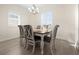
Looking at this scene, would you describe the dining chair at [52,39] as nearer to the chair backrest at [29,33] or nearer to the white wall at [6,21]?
the chair backrest at [29,33]

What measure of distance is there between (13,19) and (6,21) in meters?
0.18

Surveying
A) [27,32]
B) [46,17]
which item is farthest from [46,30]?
[27,32]

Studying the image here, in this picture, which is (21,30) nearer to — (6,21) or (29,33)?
(29,33)

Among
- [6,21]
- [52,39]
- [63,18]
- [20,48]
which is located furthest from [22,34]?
[63,18]

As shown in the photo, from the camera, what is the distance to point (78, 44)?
8.21ft

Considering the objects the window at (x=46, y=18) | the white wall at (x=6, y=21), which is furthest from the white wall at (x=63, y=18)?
the white wall at (x=6, y=21)

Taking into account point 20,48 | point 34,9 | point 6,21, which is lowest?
point 20,48

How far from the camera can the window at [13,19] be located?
7.98 ft

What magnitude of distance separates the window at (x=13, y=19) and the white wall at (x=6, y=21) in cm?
7

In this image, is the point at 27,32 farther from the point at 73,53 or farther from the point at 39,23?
the point at 73,53

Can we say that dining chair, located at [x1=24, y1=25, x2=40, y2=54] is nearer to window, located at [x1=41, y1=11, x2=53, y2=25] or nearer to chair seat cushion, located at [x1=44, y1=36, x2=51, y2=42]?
chair seat cushion, located at [x1=44, y1=36, x2=51, y2=42]

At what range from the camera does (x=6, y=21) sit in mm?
2465

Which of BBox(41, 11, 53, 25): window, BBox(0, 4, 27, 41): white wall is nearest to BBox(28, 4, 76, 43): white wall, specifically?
BBox(41, 11, 53, 25): window

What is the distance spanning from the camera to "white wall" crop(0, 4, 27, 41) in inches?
95.9
